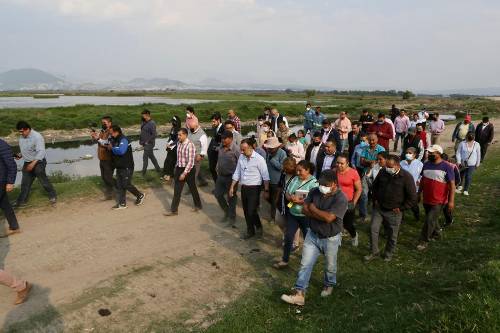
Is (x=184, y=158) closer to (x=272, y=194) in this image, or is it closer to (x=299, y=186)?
(x=272, y=194)

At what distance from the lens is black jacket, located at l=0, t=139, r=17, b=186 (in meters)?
6.21

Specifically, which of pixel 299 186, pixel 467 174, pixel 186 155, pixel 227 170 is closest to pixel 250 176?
pixel 227 170

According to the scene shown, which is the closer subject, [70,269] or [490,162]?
[70,269]

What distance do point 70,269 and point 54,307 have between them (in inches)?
47.3

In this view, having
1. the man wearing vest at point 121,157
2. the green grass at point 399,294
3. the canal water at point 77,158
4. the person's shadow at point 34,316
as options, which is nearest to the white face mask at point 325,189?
the green grass at point 399,294

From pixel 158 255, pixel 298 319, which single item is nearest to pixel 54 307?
pixel 158 255

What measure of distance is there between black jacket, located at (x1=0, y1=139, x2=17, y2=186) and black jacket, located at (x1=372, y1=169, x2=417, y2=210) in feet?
20.3

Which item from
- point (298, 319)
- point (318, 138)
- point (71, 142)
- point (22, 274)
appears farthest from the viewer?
point (71, 142)

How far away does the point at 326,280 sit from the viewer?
5.16 meters

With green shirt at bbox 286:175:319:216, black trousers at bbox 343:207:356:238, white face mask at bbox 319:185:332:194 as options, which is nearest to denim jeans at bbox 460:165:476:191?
black trousers at bbox 343:207:356:238

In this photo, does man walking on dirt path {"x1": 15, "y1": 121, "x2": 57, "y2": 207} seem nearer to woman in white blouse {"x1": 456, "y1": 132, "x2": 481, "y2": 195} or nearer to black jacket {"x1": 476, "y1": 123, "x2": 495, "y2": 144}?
woman in white blouse {"x1": 456, "y1": 132, "x2": 481, "y2": 195}

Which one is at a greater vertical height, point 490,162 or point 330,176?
point 330,176

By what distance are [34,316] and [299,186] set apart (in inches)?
150

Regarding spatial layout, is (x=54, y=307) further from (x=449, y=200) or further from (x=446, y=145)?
(x=446, y=145)
